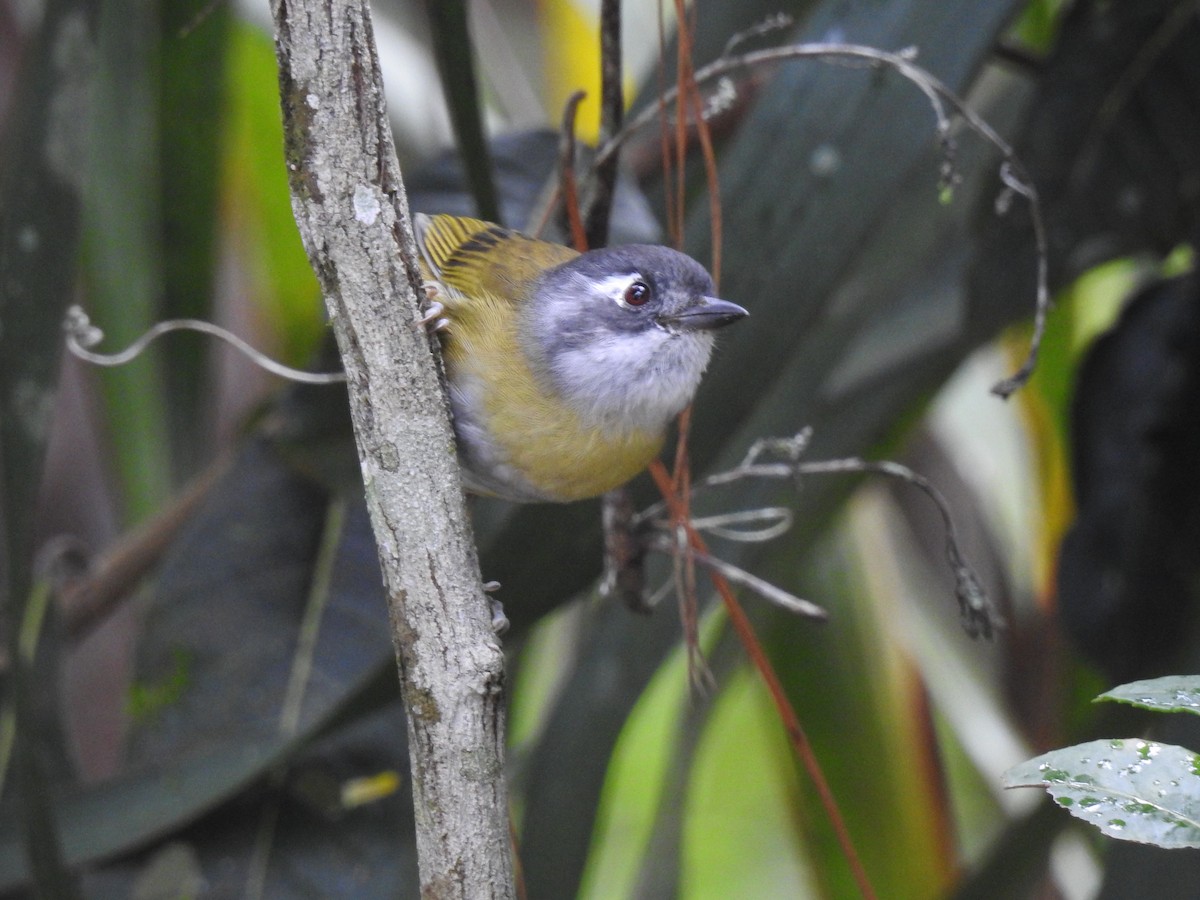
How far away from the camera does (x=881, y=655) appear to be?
2.85 m

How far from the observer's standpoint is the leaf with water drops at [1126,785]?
0.85 m

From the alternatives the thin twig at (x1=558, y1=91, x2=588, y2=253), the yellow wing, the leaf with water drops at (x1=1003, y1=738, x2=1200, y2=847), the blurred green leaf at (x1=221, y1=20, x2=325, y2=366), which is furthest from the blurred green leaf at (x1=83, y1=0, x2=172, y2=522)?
the leaf with water drops at (x1=1003, y1=738, x2=1200, y2=847)

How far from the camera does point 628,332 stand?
5.59 ft

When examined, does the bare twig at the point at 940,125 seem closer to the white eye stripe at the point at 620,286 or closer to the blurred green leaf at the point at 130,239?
the white eye stripe at the point at 620,286

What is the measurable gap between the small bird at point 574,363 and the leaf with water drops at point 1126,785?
31.9 inches

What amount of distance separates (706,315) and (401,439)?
0.60m

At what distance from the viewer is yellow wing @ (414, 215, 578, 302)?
5.82 feet

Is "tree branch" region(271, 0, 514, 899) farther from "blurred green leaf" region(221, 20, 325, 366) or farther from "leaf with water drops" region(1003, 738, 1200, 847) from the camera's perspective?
"blurred green leaf" region(221, 20, 325, 366)

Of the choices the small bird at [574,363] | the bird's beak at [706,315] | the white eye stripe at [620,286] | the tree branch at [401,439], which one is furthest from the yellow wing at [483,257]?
the tree branch at [401,439]

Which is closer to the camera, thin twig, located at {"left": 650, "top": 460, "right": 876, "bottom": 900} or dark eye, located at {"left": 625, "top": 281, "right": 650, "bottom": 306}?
thin twig, located at {"left": 650, "top": 460, "right": 876, "bottom": 900}

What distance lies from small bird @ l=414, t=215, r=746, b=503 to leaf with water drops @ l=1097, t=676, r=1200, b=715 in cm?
80

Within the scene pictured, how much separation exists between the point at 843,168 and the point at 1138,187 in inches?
31.8

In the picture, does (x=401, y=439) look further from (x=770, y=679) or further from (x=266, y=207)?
(x=266, y=207)

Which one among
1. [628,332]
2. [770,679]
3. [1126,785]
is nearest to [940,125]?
[628,332]
